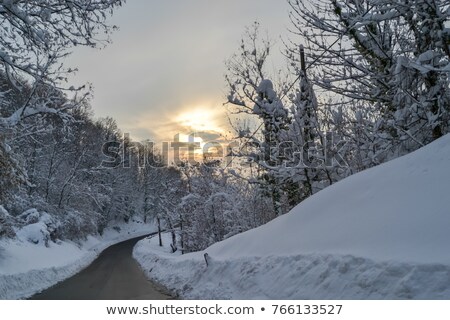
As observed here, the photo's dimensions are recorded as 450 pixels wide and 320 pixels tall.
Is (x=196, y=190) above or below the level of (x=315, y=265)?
above

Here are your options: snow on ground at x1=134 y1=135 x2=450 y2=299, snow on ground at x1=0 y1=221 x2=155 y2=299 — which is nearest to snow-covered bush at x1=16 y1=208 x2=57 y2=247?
snow on ground at x1=0 y1=221 x2=155 y2=299

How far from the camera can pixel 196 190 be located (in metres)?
27.8

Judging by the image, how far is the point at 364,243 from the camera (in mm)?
5523

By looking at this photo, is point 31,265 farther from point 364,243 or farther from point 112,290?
point 364,243

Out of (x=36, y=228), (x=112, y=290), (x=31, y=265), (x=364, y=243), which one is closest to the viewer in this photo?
(x=364, y=243)

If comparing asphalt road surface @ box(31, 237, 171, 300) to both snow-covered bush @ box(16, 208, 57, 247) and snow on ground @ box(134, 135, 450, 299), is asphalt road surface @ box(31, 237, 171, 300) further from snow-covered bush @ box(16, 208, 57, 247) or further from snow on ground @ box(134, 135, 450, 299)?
snow-covered bush @ box(16, 208, 57, 247)

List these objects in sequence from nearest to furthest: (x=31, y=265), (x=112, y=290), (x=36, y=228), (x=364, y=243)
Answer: (x=364, y=243) → (x=112, y=290) → (x=31, y=265) → (x=36, y=228)

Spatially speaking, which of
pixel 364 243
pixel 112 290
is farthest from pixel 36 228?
pixel 364 243

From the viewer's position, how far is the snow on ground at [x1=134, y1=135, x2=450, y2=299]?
4.54 m

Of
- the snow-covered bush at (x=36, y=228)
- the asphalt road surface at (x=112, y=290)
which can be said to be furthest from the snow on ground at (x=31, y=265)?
the asphalt road surface at (x=112, y=290)

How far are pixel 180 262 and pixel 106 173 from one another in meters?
41.6

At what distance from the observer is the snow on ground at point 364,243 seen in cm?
454
